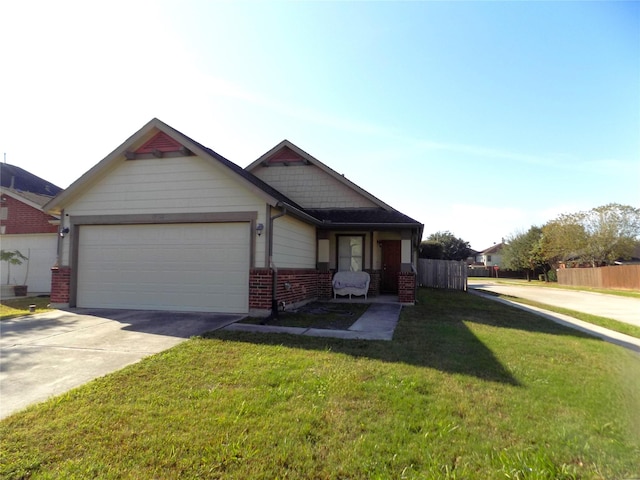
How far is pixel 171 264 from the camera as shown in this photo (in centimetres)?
1016

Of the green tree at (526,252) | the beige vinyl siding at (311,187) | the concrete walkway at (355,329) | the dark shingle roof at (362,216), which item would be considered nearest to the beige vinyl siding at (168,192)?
the concrete walkway at (355,329)

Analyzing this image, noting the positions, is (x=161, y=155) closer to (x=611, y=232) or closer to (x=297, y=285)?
(x=297, y=285)

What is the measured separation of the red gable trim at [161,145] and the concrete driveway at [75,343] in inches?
164

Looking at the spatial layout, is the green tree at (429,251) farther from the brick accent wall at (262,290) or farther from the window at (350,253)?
the brick accent wall at (262,290)

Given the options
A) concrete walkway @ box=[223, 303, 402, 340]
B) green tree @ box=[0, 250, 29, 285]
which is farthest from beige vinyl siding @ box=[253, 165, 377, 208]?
green tree @ box=[0, 250, 29, 285]

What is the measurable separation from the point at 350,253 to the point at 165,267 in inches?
270

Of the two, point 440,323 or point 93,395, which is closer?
point 93,395

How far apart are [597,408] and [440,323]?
16.6ft

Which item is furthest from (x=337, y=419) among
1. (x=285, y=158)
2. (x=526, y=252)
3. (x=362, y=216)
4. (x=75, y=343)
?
(x=526, y=252)

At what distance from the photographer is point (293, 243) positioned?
1150 cm

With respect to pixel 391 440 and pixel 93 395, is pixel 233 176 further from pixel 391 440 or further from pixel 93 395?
pixel 391 440

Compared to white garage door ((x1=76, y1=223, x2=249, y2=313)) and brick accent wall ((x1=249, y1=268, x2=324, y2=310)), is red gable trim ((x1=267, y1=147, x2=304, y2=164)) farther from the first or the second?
white garage door ((x1=76, y1=223, x2=249, y2=313))

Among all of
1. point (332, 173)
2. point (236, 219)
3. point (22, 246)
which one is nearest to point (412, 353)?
point (236, 219)

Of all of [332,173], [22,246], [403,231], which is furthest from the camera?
[22,246]
